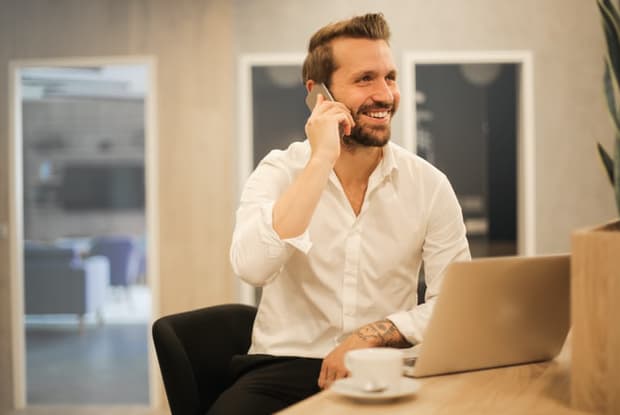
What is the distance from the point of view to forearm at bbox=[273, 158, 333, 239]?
1.58m

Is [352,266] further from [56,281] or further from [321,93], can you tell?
[56,281]

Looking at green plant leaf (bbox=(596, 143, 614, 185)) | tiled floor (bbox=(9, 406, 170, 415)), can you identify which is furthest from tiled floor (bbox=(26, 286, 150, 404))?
green plant leaf (bbox=(596, 143, 614, 185))

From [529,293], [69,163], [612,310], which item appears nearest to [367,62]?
[529,293]

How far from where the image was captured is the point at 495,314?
1205 mm

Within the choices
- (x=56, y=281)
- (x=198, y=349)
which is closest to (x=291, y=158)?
(x=198, y=349)

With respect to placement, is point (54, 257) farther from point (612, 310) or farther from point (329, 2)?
point (612, 310)

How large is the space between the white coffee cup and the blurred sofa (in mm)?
6896

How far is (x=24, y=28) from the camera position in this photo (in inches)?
198

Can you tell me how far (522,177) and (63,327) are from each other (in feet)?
18.6

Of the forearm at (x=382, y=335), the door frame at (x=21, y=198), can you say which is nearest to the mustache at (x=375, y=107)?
the forearm at (x=382, y=335)

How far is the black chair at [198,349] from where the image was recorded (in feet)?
5.63

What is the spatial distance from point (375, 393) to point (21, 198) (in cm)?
461

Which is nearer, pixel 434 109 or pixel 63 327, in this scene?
pixel 434 109

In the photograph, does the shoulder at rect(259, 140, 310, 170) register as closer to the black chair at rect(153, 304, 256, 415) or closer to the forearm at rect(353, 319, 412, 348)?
the black chair at rect(153, 304, 256, 415)
